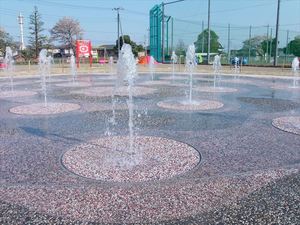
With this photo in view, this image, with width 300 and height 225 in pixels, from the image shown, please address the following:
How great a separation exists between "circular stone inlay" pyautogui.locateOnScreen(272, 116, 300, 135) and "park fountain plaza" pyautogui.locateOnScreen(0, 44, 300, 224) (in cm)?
2

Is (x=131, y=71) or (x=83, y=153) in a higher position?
(x=131, y=71)

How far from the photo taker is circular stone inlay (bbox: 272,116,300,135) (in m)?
6.92

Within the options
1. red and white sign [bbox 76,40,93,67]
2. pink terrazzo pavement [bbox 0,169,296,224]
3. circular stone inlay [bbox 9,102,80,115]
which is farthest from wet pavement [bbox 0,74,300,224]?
red and white sign [bbox 76,40,93,67]

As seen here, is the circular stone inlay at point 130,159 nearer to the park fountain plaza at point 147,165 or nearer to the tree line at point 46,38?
the park fountain plaza at point 147,165

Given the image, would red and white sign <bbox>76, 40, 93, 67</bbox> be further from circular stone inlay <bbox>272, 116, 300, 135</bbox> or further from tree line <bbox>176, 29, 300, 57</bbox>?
circular stone inlay <bbox>272, 116, 300, 135</bbox>

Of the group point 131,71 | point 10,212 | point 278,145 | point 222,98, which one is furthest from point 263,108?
point 10,212

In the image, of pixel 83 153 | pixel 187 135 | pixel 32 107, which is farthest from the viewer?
pixel 32 107

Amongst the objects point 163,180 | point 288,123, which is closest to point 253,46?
point 288,123

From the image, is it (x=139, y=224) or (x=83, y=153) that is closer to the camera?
(x=139, y=224)

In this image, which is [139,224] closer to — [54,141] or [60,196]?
[60,196]

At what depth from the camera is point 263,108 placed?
31.8ft

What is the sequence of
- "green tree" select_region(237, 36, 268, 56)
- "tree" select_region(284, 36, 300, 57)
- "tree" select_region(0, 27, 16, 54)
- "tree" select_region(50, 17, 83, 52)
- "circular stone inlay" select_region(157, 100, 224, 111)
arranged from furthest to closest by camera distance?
1. "tree" select_region(50, 17, 83, 52)
2. "tree" select_region(0, 27, 16, 54)
3. "green tree" select_region(237, 36, 268, 56)
4. "tree" select_region(284, 36, 300, 57)
5. "circular stone inlay" select_region(157, 100, 224, 111)

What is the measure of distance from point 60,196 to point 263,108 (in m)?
7.78

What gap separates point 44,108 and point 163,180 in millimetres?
6442
